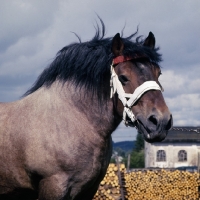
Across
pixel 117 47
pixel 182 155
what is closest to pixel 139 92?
pixel 117 47

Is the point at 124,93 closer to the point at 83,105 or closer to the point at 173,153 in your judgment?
the point at 83,105

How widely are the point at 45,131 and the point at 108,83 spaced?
83 centimetres

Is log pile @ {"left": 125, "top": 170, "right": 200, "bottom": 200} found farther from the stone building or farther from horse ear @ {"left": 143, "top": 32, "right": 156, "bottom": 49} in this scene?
the stone building

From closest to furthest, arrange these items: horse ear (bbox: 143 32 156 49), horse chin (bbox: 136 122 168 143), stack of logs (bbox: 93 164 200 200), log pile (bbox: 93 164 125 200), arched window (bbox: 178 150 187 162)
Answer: horse chin (bbox: 136 122 168 143)
horse ear (bbox: 143 32 156 49)
log pile (bbox: 93 164 125 200)
stack of logs (bbox: 93 164 200 200)
arched window (bbox: 178 150 187 162)

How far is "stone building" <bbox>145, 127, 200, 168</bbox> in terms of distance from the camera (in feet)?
195

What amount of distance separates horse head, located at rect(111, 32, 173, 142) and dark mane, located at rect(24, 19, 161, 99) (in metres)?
0.08

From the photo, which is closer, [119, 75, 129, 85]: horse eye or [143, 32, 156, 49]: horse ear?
[119, 75, 129, 85]: horse eye

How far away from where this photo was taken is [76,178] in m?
4.62

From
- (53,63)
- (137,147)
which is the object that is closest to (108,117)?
(53,63)

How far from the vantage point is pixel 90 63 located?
496 centimetres

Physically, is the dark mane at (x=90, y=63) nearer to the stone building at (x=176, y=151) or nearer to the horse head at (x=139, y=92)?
the horse head at (x=139, y=92)

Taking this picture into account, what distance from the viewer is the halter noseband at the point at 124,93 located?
4.51 metres

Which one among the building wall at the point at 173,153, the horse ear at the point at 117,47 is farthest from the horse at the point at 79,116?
the building wall at the point at 173,153

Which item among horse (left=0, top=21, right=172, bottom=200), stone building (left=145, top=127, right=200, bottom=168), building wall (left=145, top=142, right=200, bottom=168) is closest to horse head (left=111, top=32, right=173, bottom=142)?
horse (left=0, top=21, right=172, bottom=200)
